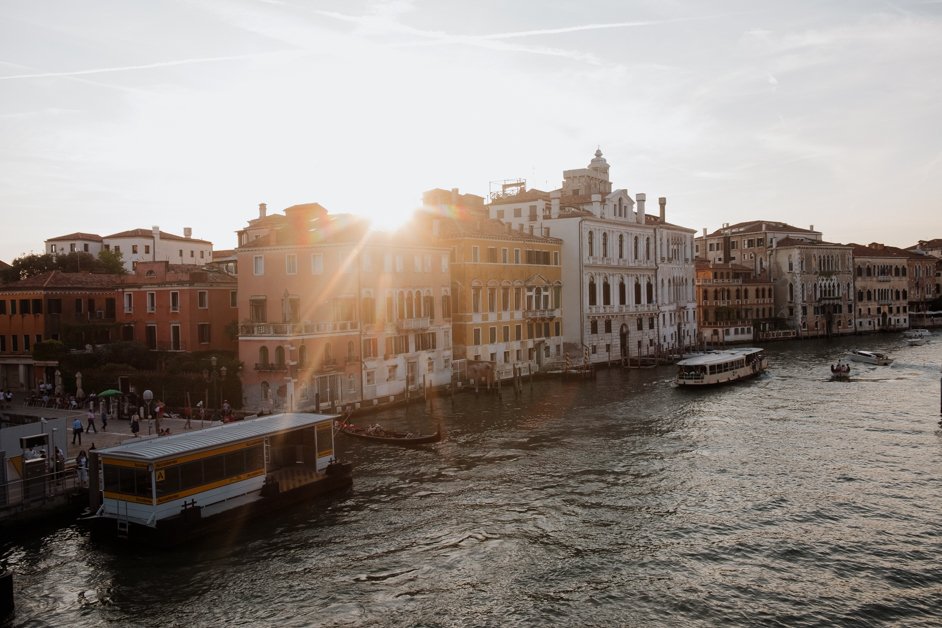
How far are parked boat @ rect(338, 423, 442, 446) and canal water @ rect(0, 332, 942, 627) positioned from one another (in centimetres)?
46

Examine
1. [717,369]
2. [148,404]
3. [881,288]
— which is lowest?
[717,369]

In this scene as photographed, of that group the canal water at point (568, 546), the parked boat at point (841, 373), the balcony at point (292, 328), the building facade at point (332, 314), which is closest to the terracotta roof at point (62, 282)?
the building facade at point (332, 314)

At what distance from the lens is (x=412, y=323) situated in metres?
43.0

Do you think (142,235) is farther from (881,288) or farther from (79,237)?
(881,288)

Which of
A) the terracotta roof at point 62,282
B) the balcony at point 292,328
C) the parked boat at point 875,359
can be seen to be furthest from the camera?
the parked boat at point 875,359

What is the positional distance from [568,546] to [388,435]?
13.1 meters

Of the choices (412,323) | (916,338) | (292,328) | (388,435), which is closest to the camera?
(388,435)

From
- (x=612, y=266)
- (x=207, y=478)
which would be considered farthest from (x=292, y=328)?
(x=612, y=266)

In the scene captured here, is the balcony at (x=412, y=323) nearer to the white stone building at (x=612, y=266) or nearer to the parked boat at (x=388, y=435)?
the parked boat at (x=388, y=435)

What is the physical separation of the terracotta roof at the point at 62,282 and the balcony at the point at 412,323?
1810cm

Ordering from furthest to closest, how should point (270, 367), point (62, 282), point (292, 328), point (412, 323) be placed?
point (62, 282), point (412, 323), point (292, 328), point (270, 367)

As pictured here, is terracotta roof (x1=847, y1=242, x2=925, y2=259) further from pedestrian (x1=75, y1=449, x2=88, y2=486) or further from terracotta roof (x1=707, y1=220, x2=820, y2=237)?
pedestrian (x1=75, y1=449, x2=88, y2=486)

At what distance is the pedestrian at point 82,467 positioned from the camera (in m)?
23.0

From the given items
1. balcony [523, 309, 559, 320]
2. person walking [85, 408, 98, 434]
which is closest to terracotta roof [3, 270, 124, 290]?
person walking [85, 408, 98, 434]
